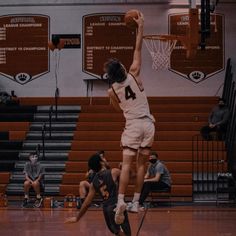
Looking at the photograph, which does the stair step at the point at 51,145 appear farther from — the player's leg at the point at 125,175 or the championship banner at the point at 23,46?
the player's leg at the point at 125,175

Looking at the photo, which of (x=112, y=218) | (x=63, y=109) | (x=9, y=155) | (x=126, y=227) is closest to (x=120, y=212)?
(x=126, y=227)

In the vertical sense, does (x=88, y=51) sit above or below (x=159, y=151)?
above

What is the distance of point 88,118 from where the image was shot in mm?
20797

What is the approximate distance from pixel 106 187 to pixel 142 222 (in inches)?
154

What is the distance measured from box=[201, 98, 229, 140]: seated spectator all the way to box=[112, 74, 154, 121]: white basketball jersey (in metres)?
11.1

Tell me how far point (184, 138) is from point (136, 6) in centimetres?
498

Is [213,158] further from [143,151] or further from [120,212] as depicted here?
[120,212]

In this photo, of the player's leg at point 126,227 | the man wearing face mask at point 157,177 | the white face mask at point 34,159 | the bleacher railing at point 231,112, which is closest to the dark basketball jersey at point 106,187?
the player's leg at point 126,227

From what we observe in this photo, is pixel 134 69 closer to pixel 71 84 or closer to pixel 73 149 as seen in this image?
pixel 73 149

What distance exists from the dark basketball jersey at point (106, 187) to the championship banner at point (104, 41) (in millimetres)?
13413

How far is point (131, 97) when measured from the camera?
7.69 m

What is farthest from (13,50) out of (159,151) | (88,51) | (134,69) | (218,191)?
(134,69)

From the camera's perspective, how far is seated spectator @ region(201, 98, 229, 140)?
61.3 feet

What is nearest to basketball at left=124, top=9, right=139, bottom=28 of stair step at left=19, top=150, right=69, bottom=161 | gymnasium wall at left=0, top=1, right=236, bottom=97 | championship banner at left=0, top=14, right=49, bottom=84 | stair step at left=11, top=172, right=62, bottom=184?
stair step at left=11, top=172, right=62, bottom=184
